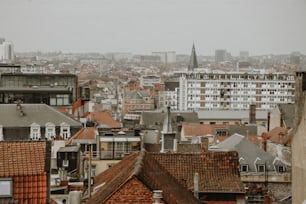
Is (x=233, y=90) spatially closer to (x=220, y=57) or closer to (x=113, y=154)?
(x=113, y=154)

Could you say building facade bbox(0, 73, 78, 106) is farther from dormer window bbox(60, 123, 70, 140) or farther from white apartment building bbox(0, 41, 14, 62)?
white apartment building bbox(0, 41, 14, 62)

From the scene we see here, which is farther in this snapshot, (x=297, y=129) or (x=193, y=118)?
(x=193, y=118)

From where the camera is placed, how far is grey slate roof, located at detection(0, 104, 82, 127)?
768 inches

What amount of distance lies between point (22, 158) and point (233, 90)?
155ft

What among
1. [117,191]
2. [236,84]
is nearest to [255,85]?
[236,84]

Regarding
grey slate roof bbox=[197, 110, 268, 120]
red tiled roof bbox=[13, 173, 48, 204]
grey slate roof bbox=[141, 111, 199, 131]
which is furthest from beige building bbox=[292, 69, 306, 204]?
Result: grey slate roof bbox=[197, 110, 268, 120]

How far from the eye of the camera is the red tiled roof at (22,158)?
744 cm

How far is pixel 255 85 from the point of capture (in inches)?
2141

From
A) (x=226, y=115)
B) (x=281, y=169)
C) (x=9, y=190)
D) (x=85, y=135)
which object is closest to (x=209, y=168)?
(x=9, y=190)

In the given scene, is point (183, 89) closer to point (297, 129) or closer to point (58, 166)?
point (58, 166)

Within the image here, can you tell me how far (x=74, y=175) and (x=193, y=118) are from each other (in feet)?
74.9

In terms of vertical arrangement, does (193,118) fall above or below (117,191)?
below

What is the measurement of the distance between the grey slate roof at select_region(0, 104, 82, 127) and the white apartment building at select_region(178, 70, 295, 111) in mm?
33602

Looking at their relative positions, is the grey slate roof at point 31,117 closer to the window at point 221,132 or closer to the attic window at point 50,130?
the attic window at point 50,130
